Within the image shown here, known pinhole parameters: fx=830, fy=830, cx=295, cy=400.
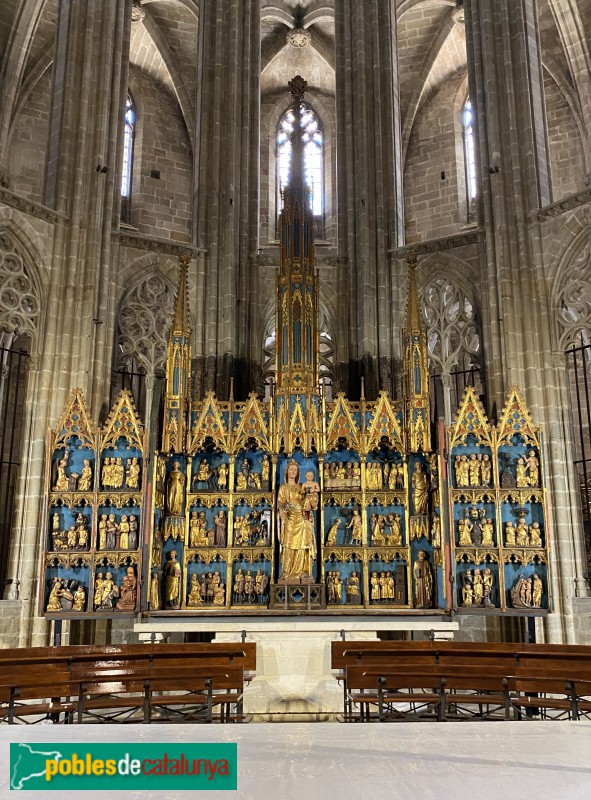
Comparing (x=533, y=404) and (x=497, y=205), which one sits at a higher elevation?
(x=497, y=205)

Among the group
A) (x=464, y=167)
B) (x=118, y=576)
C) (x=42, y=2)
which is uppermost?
(x=42, y=2)

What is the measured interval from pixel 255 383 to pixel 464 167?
40.5 feet

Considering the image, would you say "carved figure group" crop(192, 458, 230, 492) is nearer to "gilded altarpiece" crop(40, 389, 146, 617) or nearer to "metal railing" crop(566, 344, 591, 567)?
"gilded altarpiece" crop(40, 389, 146, 617)

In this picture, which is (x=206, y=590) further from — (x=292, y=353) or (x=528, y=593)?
(x=528, y=593)

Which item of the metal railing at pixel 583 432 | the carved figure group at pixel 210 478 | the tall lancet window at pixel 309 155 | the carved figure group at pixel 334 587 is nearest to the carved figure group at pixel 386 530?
the carved figure group at pixel 334 587

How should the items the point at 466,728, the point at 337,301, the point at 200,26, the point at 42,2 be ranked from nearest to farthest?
1. the point at 466,728
2. the point at 337,301
3. the point at 200,26
4. the point at 42,2

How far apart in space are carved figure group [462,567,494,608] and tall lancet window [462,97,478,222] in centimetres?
1453

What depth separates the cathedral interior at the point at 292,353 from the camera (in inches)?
539

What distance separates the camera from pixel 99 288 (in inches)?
674

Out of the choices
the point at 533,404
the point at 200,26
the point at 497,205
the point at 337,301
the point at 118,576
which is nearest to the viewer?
the point at 118,576

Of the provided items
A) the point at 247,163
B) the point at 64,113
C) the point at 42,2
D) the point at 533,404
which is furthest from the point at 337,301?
the point at 42,2

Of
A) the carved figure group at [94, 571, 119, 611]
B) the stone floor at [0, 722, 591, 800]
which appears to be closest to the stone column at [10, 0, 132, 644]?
the carved figure group at [94, 571, 119, 611]

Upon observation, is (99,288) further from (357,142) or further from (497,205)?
(497,205)

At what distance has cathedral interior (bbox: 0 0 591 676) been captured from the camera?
13680mm
